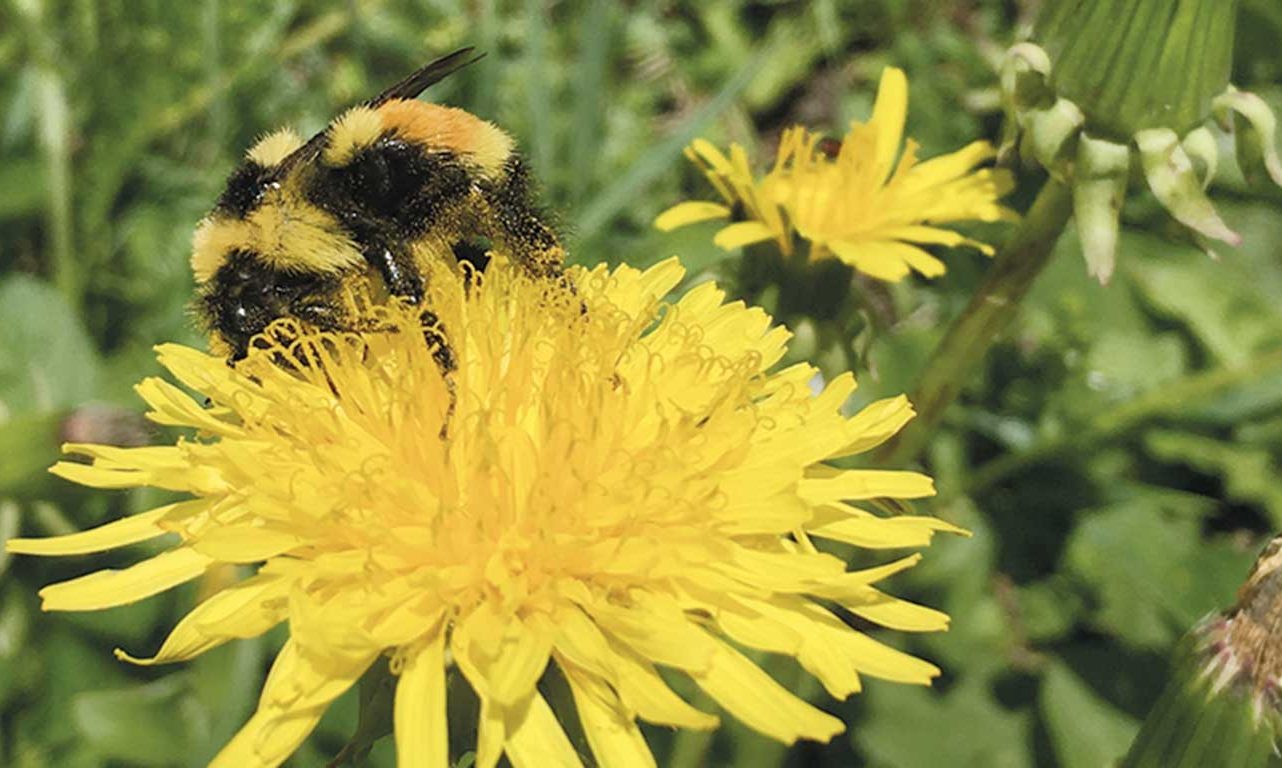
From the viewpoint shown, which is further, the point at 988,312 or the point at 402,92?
the point at 988,312

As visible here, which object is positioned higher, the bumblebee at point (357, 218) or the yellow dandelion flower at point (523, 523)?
the bumblebee at point (357, 218)

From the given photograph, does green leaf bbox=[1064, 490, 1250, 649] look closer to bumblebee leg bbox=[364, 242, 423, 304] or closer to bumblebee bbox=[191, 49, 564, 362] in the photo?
bumblebee bbox=[191, 49, 564, 362]

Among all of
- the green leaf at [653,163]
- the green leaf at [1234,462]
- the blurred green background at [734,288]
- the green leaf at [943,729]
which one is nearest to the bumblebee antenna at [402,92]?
the blurred green background at [734,288]

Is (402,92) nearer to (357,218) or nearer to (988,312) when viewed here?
(357,218)

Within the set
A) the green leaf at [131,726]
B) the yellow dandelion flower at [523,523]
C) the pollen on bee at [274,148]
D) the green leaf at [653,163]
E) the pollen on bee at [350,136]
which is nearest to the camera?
the yellow dandelion flower at [523,523]

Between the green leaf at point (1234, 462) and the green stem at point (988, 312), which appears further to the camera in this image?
the green leaf at point (1234, 462)

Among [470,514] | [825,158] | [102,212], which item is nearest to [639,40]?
[102,212]

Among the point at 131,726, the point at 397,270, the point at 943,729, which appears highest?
the point at 397,270

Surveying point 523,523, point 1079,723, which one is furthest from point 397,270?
point 1079,723

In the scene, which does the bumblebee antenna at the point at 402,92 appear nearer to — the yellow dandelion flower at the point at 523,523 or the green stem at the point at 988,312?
the yellow dandelion flower at the point at 523,523
